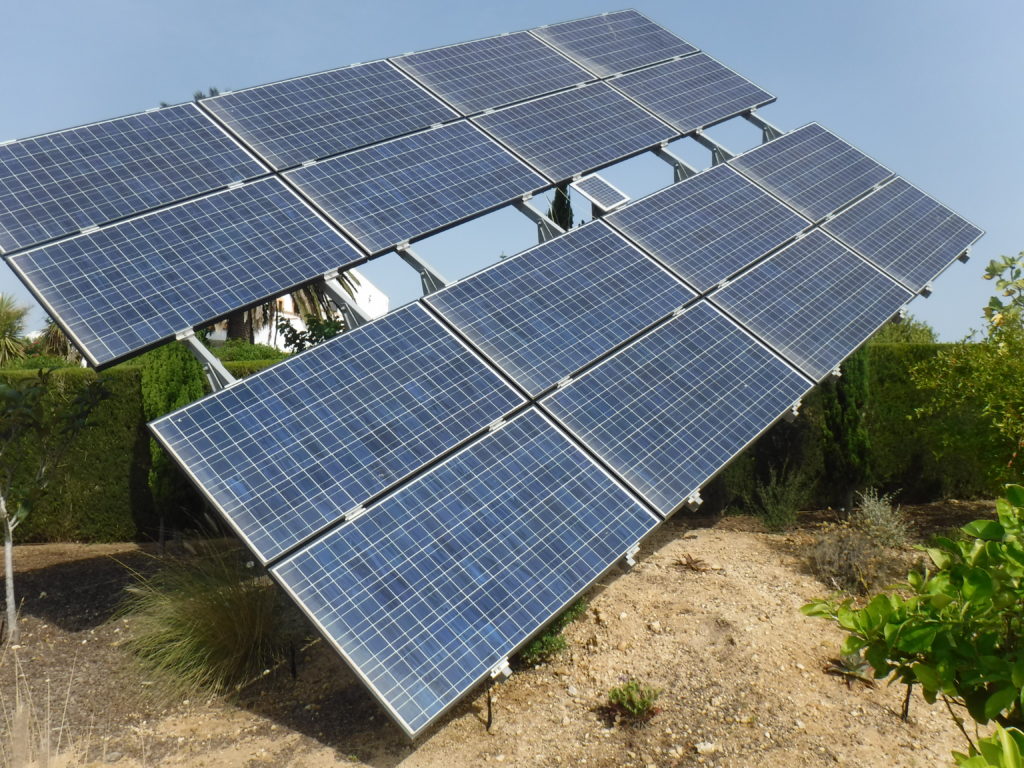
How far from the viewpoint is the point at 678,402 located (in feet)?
A: 29.4

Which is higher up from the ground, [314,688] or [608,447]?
[608,447]

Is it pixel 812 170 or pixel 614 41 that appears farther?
pixel 614 41

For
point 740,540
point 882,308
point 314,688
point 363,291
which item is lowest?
point 363,291

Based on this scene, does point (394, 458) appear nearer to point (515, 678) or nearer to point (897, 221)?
point (515, 678)

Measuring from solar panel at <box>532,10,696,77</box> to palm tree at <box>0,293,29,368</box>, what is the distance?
29.5m

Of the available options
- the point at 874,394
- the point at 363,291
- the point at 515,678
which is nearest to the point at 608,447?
the point at 515,678

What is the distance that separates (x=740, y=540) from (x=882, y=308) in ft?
13.5

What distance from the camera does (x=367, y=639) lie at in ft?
20.4

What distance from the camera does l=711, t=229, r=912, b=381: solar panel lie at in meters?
10.4

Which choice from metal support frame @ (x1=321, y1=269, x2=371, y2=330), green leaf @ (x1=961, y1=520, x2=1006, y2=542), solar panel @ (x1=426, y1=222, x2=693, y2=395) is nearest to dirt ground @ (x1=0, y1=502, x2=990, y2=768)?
solar panel @ (x1=426, y1=222, x2=693, y2=395)

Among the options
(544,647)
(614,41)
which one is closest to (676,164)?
(614,41)

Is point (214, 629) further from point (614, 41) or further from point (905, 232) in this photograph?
point (614, 41)

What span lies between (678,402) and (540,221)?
330 cm

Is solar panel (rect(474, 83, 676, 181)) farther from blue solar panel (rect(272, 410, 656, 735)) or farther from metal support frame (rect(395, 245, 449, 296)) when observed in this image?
blue solar panel (rect(272, 410, 656, 735))
